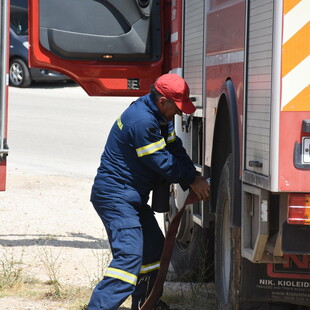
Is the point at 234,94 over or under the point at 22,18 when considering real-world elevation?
under

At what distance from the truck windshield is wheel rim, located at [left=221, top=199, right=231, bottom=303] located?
61.1ft

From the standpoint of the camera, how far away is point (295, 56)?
4496mm

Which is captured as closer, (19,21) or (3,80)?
(3,80)

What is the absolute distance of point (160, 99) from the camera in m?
5.95

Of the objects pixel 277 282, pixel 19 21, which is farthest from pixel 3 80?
pixel 19 21

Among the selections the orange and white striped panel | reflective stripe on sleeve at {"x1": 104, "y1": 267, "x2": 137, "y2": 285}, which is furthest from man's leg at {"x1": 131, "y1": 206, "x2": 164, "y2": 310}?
the orange and white striped panel

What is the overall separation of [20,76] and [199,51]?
17289mm

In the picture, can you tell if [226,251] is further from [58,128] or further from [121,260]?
[58,128]

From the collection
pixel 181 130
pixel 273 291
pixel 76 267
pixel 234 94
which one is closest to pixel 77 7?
pixel 181 130

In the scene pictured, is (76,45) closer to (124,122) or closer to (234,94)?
(124,122)

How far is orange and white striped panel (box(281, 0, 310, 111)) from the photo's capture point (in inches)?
177

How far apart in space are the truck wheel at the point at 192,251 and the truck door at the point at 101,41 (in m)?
1.17

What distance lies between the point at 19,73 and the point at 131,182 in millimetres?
17881

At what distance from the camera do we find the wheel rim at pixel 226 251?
222 inches
